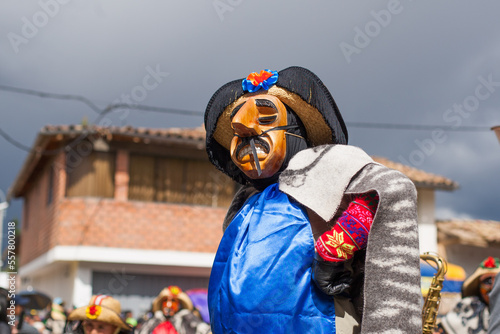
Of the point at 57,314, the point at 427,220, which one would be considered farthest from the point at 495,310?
the point at 427,220

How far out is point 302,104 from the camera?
110 inches

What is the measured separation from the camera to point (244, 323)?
7.93 feet

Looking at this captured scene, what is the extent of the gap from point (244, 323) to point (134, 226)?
1291 cm

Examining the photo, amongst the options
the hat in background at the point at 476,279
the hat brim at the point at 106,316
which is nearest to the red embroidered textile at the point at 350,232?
the hat brim at the point at 106,316

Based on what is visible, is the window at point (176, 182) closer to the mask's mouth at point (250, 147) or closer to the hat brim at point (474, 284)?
the hat brim at point (474, 284)

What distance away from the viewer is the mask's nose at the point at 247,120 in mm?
2732

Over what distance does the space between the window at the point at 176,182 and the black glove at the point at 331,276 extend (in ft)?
43.0

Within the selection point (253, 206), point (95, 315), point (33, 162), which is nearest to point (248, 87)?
point (253, 206)

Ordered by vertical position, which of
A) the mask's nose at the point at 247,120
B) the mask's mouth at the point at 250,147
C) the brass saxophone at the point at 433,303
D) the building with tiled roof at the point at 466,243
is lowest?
the building with tiled roof at the point at 466,243

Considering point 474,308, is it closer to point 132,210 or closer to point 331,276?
point 331,276

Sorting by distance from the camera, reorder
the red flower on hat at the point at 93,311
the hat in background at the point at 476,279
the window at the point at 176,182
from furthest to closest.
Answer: the window at the point at 176,182, the hat in background at the point at 476,279, the red flower on hat at the point at 93,311

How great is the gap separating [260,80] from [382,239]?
97cm

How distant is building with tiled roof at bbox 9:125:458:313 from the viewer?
14859 millimetres

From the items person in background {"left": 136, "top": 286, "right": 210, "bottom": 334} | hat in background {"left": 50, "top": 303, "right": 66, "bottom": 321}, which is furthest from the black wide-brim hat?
hat in background {"left": 50, "top": 303, "right": 66, "bottom": 321}
